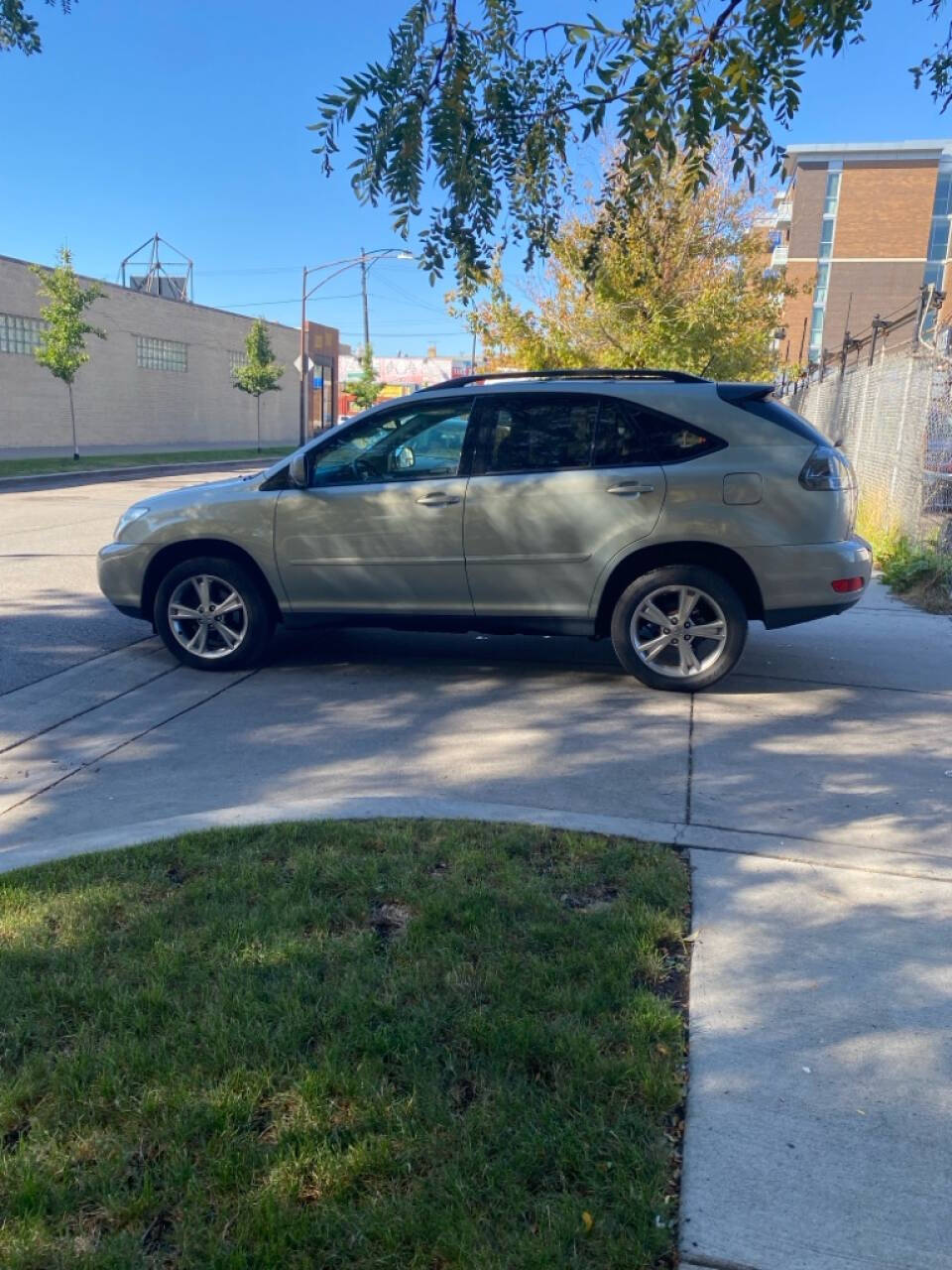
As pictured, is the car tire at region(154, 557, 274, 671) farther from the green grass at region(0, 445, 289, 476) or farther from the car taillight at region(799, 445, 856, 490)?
the green grass at region(0, 445, 289, 476)

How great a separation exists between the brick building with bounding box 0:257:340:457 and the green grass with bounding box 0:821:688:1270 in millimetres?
31833

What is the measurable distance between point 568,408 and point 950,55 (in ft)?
10.3

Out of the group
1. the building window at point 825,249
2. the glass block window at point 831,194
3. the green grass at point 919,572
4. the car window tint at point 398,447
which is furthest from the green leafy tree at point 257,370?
the car window tint at point 398,447

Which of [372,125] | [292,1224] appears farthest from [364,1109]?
[372,125]

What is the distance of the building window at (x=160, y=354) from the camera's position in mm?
42500

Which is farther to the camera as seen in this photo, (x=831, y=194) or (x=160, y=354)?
(x=831, y=194)

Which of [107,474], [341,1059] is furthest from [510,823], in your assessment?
[107,474]

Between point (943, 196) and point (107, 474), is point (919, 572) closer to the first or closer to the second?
point (107, 474)

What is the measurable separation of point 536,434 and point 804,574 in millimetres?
1790

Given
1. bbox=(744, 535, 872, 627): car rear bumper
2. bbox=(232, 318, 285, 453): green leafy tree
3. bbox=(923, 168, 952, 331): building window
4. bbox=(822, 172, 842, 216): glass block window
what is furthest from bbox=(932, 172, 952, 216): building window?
bbox=(744, 535, 872, 627): car rear bumper

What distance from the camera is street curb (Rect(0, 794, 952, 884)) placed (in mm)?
3932

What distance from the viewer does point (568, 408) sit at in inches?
247

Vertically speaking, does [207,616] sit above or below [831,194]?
below

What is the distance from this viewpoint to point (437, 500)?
20.8 ft
